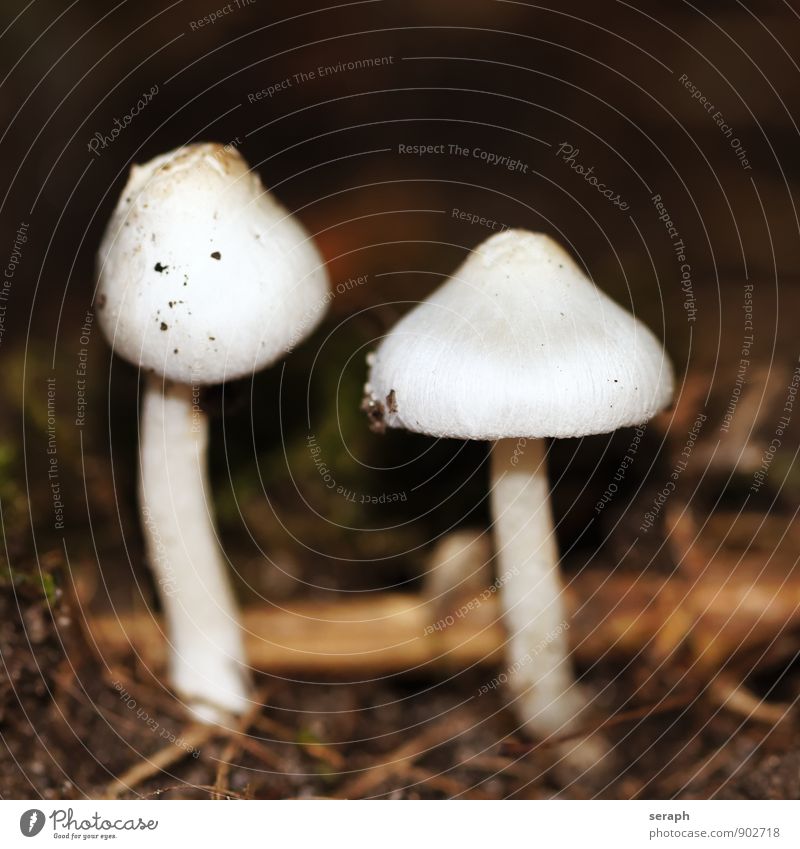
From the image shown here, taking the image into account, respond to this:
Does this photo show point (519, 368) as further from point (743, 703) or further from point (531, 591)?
point (743, 703)

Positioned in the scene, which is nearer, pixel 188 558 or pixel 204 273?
pixel 204 273

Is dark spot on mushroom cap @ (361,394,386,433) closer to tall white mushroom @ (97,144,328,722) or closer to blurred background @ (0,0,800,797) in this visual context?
tall white mushroom @ (97,144,328,722)

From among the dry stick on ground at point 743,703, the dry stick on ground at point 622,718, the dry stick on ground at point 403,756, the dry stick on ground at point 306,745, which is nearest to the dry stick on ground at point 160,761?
the dry stick on ground at point 306,745

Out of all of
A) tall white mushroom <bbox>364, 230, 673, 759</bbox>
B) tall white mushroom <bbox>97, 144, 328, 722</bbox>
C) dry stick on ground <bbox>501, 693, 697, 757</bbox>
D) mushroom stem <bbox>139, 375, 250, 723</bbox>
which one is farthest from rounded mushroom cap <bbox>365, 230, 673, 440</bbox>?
dry stick on ground <bbox>501, 693, 697, 757</bbox>

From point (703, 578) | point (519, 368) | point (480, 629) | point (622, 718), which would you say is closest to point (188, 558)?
point (480, 629)

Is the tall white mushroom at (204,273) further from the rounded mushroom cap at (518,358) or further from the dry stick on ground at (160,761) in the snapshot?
the dry stick on ground at (160,761)
